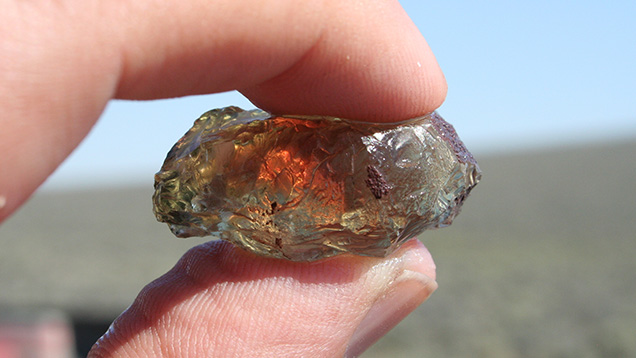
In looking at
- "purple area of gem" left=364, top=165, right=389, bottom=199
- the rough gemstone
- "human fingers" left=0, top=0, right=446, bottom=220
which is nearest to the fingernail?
the rough gemstone

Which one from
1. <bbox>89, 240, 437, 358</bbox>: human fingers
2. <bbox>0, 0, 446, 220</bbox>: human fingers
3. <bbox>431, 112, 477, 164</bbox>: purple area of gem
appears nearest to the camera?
<bbox>0, 0, 446, 220</bbox>: human fingers

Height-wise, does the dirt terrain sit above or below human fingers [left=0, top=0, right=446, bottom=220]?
below

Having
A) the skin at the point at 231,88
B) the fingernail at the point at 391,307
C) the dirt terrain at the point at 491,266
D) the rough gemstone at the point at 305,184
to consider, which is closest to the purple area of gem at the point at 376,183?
the rough gemstone at the point at 305,184

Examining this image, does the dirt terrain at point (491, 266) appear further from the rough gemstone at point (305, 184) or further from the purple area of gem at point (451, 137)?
the rough gemstone at point (305, 184)

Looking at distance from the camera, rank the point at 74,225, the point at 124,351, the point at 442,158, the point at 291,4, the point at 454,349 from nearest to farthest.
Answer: the point at 291,4, the point at 124,351, the point at 442,158, the point at 454,349, the point at 74,225

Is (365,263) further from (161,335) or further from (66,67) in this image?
(66,67)

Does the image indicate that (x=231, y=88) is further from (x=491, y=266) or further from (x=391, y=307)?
(x=491, y=266)

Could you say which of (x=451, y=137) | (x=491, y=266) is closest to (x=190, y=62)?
(x=451, y=137)

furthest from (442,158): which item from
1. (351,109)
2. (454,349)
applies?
(454,349)

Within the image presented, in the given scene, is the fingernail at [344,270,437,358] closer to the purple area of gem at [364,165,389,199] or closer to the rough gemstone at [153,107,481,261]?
the rough gemstone at [153,107,481,261]
